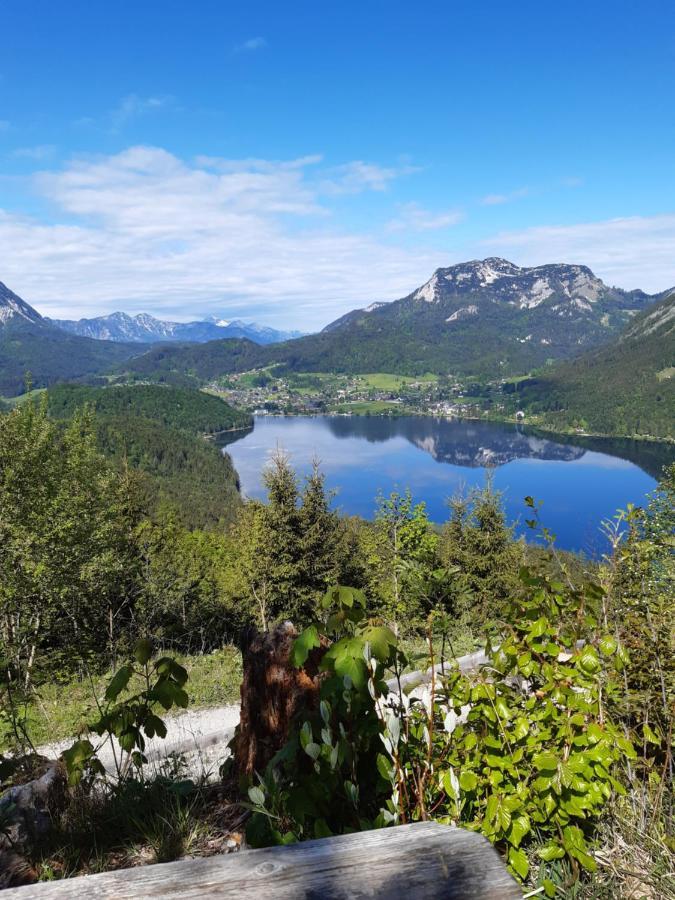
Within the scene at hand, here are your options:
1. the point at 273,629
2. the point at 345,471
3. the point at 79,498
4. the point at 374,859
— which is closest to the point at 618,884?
the point at 374,859

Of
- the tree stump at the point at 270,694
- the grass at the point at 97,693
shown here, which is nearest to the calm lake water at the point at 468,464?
the grass at the point at 97,693

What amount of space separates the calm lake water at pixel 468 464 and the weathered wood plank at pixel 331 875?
6362 centimetres

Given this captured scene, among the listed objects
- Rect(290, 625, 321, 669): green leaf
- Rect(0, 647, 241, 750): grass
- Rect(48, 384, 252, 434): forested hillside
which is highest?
Rect(48, 384, 252, 434): forested hillside

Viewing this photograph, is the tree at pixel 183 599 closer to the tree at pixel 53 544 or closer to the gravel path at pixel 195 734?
the tree at pixel 53 544

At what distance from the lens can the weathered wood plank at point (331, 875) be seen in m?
0.98

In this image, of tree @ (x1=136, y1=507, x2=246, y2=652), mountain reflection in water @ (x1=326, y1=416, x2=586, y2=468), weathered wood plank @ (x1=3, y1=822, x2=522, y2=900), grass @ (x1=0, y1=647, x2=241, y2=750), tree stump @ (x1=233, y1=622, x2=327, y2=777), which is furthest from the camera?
mountain reflection in water @ (x1=326, y1=416, x2=586, y2=468)

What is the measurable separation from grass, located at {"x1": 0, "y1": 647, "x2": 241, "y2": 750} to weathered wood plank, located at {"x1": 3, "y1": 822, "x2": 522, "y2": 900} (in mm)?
9354

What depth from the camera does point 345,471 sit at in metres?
122

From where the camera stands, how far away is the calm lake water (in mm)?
92375

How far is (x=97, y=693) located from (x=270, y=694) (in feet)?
31.7

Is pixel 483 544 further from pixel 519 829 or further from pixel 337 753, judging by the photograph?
pixel 337 753

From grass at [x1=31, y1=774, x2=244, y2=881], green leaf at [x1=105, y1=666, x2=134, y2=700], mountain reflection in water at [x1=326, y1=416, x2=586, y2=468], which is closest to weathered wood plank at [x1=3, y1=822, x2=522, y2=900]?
green leaf at [x1=105, y1=666, x2=134, y2=700]

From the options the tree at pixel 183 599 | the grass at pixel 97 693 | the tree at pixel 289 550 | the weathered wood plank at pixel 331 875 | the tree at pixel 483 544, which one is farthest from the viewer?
the tree at pixel 483 544

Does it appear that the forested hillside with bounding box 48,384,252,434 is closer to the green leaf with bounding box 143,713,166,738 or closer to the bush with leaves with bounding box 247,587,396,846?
the green leaf with bounding box 143,713,166,738
